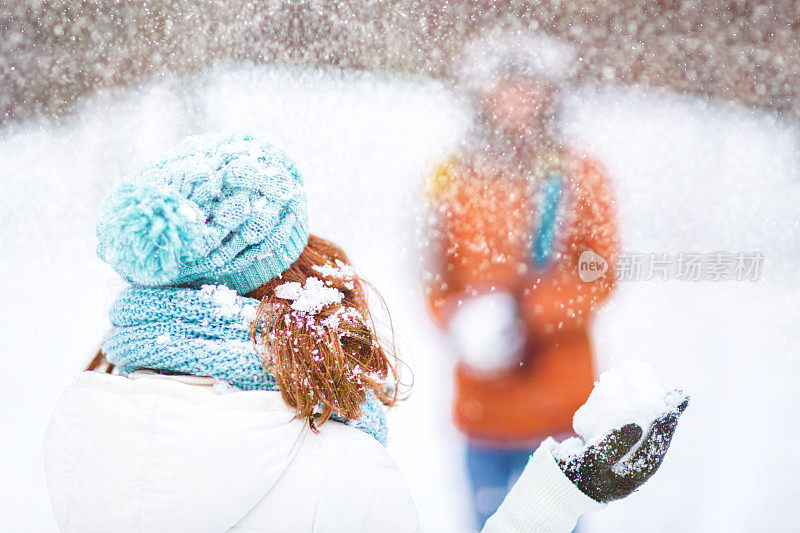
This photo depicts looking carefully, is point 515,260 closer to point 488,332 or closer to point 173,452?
point 488,332

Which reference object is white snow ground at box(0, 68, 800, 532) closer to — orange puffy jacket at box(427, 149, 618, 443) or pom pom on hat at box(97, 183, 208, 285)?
orange puffy jacket at box(427, 149, 618, 443)

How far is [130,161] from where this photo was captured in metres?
1.43

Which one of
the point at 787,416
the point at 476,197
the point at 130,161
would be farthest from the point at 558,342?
the point at 130,161

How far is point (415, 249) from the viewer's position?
1.42 metres

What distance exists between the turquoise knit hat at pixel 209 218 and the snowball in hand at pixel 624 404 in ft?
1.30

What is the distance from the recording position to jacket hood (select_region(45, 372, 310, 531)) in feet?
1.92

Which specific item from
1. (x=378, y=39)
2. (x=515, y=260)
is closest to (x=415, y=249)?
(x=515, y=260)

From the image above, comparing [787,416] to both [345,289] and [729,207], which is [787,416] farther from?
[345,289]

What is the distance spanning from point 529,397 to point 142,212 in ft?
3.51

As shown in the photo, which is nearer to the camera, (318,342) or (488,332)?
(318,342)

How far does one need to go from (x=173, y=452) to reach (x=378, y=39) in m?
1.00

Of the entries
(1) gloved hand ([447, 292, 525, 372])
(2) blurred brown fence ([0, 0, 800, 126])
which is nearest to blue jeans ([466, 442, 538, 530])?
(1) gloved hand ([447, 292, 525, 372])

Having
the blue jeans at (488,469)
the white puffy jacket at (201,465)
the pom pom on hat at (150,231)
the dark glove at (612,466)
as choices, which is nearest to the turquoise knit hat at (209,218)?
the pom pom on hat at (150,231)

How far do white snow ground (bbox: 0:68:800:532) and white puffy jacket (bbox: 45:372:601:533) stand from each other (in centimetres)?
77
